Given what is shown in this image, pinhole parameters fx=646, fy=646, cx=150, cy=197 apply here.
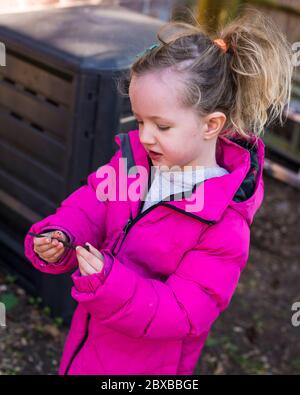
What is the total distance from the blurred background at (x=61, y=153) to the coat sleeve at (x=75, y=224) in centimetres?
69

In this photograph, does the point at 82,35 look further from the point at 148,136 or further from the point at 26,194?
the point at 148,136

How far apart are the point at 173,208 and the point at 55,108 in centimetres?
123

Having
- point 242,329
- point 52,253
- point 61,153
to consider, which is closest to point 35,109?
point 61,153

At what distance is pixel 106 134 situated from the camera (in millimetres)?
2686

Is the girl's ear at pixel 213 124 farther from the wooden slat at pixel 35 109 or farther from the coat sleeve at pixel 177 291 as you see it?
the wooden slat at pixel 35 109

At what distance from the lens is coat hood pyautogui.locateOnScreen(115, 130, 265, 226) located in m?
1.72

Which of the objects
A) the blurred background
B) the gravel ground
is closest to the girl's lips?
the blurred background

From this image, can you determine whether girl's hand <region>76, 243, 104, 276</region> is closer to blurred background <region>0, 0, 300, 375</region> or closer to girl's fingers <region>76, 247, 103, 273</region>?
girl's fingers <region>76, 247, 103, 273</region>

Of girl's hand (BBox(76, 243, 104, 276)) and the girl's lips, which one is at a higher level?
the girl's lips

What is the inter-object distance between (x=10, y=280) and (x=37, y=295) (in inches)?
8.2

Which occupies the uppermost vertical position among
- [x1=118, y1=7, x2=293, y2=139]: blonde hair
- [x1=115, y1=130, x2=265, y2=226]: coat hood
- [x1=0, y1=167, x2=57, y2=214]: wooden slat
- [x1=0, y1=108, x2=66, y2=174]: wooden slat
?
[x1=118, y1=7, x2=293, y2=139]: blonde hair

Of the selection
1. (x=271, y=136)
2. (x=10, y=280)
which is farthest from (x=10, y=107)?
(x=271, y=136)
